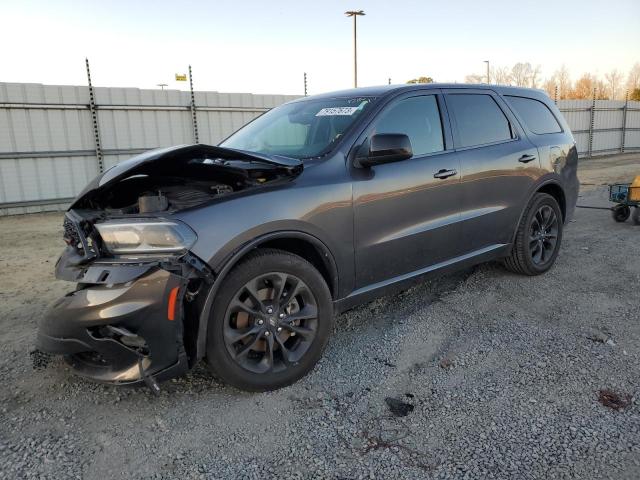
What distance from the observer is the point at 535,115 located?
4.96m

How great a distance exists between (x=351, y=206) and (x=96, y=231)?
4.99 feet

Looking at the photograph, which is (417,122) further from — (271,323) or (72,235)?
(72,235)

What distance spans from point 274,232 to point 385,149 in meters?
0.93

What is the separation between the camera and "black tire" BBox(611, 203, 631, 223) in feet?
24.0

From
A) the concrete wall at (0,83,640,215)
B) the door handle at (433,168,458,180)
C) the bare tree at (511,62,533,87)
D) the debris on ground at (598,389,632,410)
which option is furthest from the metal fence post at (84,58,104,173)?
the bare tree at (511,62,533,87)

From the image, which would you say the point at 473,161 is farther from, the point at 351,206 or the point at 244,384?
the point at 244,384

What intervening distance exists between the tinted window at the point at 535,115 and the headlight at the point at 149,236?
11.9 feet

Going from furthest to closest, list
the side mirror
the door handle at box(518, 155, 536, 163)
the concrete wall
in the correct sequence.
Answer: the concrete wall, the door handle at box(518, 155, 536, 163), the side mirror

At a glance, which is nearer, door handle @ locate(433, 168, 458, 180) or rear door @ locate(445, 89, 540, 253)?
door handle @ locate(433, 168, 458, 180)

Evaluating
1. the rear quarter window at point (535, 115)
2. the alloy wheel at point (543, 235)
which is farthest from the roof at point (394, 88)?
the alloy wheel at point (543, 235)

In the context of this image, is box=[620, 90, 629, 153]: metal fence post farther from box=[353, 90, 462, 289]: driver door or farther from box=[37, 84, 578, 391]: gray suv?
box=[353, 90, 462, 289]: driver door

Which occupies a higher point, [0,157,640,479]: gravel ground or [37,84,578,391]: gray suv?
[37,84,578,391]: gray suv

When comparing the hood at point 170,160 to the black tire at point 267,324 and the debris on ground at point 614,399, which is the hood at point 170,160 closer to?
the black tire at point 267,324

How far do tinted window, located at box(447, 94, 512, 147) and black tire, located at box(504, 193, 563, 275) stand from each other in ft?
2.60
